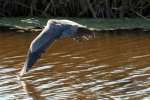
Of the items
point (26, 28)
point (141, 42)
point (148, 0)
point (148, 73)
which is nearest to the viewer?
point (148, 73)

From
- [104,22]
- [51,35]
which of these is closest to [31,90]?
[51,35]

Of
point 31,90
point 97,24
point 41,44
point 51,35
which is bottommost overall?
point 31,90

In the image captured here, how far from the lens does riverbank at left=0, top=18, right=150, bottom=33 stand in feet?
46.7

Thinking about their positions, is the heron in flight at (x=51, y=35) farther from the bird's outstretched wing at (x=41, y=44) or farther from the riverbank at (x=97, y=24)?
the riverbank at (x=97, y=24)

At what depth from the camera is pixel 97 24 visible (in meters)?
14.6

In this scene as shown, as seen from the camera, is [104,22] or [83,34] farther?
[104,22]

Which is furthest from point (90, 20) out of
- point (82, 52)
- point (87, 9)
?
point (82, 52)

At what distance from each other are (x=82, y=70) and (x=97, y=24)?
4377 millimetres

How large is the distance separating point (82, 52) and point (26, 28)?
2.76 m

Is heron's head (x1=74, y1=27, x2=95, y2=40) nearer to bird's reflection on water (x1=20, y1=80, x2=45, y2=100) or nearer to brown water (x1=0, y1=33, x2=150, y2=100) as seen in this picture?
brown water (x1=0, y1=33, x2=150, y2=100)

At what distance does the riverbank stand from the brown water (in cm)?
52

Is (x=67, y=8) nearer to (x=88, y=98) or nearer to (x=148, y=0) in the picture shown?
(x=148, y=0)

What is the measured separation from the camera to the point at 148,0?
1541 cm

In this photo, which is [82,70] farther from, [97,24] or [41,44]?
[97,24]
